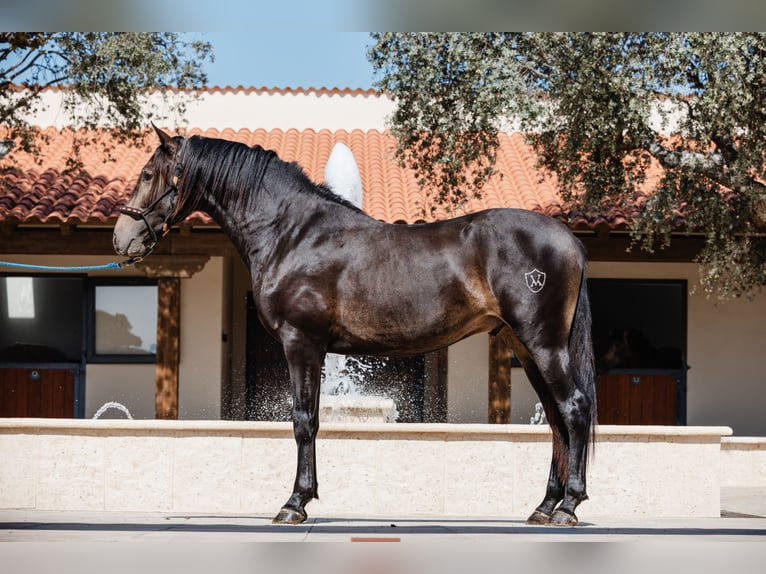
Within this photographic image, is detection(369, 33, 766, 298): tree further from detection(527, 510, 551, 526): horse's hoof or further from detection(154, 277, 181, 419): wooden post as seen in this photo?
detection(527, 510, 551, 526): horse's hoof

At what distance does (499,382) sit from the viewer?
1248 centimetres

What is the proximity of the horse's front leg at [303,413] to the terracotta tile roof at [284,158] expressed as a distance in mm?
6408

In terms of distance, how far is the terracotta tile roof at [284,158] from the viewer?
11.9 meters

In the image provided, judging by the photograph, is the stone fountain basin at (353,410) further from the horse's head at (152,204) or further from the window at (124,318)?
the window at (124,318)

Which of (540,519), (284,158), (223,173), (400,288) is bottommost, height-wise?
(540,519)

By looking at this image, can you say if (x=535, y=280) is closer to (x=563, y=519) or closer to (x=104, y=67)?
(x=563, y=519)

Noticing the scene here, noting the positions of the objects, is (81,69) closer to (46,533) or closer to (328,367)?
(328,367)

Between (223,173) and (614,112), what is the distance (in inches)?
217

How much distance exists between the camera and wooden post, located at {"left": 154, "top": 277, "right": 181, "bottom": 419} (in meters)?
12.3

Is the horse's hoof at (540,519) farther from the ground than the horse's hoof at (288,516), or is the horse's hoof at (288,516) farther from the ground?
the horse's hoof at (288,516)

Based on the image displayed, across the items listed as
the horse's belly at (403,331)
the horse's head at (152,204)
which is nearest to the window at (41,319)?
the horse's head at (152,204)

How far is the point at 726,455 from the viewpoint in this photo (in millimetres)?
11273

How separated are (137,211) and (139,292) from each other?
9.54 meters

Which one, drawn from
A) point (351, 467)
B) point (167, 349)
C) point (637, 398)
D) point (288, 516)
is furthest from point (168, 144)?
point (637, 398)
